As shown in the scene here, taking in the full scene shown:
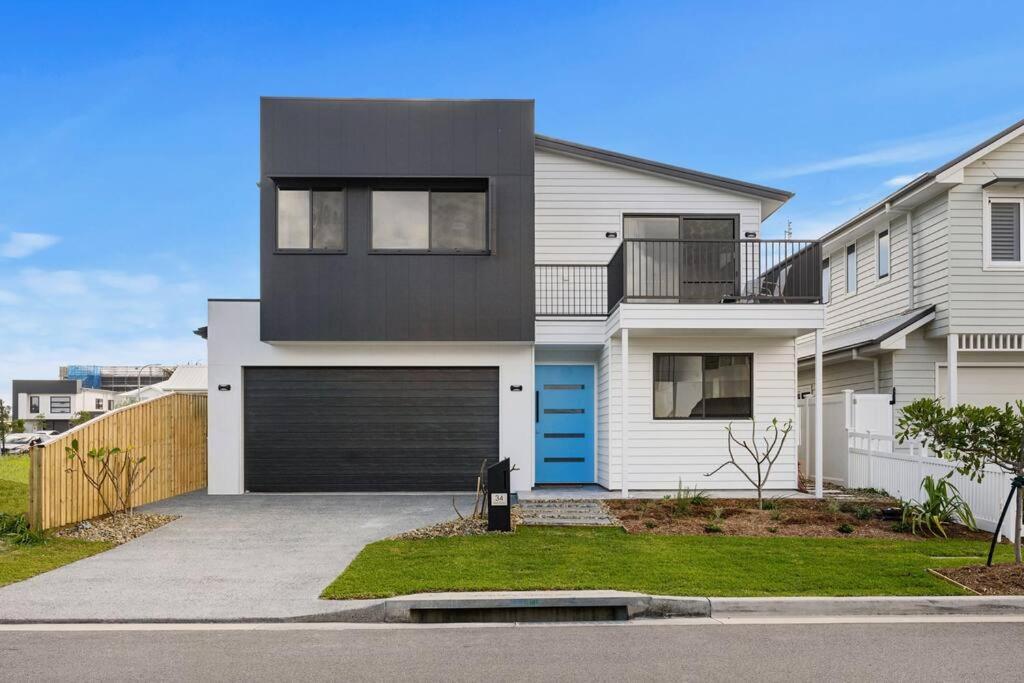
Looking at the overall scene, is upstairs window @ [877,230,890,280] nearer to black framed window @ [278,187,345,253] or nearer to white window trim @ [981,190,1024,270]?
white window trim @ [981,190,1024,270]

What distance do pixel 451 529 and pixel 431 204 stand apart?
20.7 ft

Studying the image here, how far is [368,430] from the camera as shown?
14.2 metres

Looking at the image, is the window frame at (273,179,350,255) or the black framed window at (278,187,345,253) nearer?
the window frame at (273,179,350,255)

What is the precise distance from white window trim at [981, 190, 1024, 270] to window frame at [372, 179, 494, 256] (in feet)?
31.5

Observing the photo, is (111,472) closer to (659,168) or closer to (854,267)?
(659,168)

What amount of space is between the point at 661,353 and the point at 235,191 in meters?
→ 9.08

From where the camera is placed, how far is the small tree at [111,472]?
11094mm

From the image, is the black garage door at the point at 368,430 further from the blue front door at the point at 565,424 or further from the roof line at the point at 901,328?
the roof line at the point at 901,328

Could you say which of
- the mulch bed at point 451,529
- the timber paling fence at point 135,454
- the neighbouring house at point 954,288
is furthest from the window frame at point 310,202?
the neighbouring house at point 954,288

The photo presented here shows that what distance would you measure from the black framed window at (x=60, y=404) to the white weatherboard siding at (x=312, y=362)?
204 feet

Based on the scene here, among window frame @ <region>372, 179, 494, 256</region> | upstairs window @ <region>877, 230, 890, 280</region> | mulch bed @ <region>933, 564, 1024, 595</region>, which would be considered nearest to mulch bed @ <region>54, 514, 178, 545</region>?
window frame @ <region>372, 179, 494, 256</region>

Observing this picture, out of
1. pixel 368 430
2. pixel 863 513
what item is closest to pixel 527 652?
pixel 863 513

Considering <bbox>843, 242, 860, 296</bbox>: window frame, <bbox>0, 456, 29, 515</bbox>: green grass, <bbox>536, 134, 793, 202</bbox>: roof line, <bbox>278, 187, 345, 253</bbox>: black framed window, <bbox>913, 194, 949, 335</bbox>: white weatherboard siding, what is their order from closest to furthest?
<bbox>0, 456, 29, 515</bbox>: green grass, <bbox>278, 187, 345, 253</bbox>: black framed window, <bbox>536, 134, 793, 202</bbox>: roof line, <bbox>913, 194, 949, 335</bbox>: white weatherboard siding, <bbox>843, 242, 860, 296</bbox>: window frame

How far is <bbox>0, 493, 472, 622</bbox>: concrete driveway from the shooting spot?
688 centimetres
